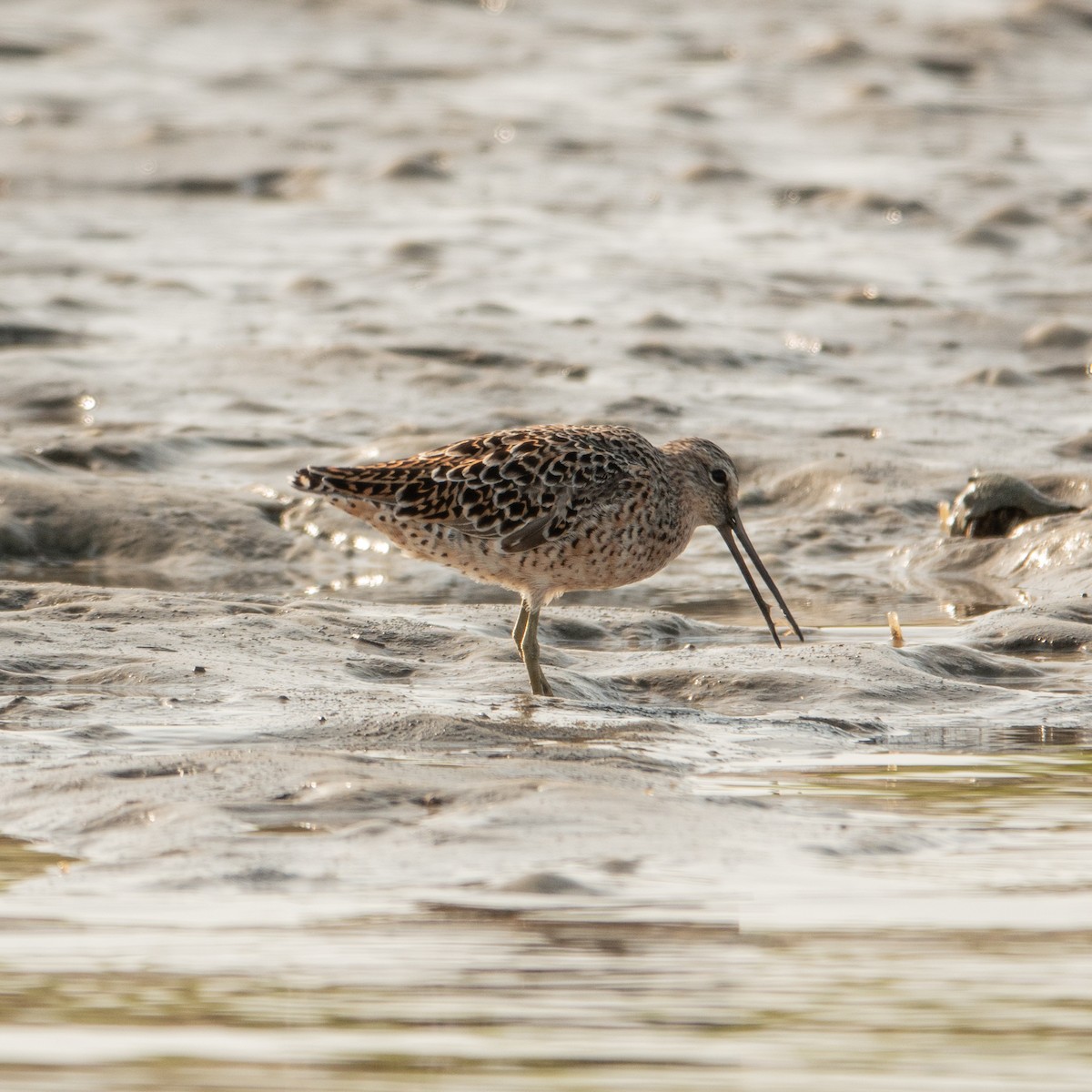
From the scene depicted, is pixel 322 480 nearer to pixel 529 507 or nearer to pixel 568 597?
pixel 529 507

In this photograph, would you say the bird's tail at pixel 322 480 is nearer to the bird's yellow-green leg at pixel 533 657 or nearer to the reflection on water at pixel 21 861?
the bird's yellow-green leg at pixel 533 657

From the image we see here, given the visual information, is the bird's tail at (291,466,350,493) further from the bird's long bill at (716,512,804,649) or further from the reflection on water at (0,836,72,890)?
the reflection on water at (0,836,72,890)

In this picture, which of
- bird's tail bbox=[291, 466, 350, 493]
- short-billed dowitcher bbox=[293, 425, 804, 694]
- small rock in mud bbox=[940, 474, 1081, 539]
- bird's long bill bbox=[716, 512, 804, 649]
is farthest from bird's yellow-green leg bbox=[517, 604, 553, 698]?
small rock in mud bbox=[940, 474, 1081, 539]

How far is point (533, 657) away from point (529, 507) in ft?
2.38

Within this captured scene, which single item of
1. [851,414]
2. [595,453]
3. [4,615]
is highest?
[595,453]

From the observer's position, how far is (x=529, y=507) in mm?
8523

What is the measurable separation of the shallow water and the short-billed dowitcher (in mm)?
366

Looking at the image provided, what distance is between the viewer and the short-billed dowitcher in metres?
8.55

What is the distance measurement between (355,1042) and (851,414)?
10.2 meters

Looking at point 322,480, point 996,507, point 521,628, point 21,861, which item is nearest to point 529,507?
point 521,628

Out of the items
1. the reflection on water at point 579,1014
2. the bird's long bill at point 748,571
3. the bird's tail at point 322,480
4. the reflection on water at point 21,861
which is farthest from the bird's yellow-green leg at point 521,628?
the reflection on water at point 579,1014

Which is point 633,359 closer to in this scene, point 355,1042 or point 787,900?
point 787,900

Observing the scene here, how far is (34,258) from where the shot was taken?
16953 mm

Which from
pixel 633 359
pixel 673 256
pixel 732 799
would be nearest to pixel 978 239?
pixel 673 256
